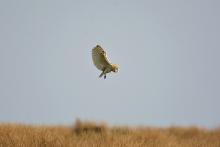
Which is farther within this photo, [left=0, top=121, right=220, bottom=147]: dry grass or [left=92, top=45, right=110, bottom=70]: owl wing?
[left=0, top=121, right=220, bottom=147]: dry grass

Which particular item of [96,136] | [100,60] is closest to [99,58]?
[100,60]

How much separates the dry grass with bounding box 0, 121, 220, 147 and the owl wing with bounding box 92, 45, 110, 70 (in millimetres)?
2989

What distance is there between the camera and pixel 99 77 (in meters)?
5.40

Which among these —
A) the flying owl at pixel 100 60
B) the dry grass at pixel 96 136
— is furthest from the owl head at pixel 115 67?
the dry grass at pixel 96 136

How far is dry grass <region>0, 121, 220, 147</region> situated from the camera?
28.7ft

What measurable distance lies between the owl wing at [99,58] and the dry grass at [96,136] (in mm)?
2989

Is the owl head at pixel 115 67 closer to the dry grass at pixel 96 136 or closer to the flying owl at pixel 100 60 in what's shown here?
the flying owl at pixel 100 60

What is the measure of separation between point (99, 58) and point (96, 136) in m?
5.30

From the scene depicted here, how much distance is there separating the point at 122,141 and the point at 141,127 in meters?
4.77

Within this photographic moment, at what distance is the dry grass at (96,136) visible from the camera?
28.7ft

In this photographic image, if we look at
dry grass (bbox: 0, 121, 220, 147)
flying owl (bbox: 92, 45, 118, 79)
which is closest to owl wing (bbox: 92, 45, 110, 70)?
flying owl (bbox: 92, 45, 118, 79)

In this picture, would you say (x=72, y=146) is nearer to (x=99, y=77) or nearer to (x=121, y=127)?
(x=99, y=77)

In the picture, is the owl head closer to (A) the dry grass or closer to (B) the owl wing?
(B) the owl wing

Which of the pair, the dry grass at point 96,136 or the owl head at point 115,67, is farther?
the dry grass at point 96,136
